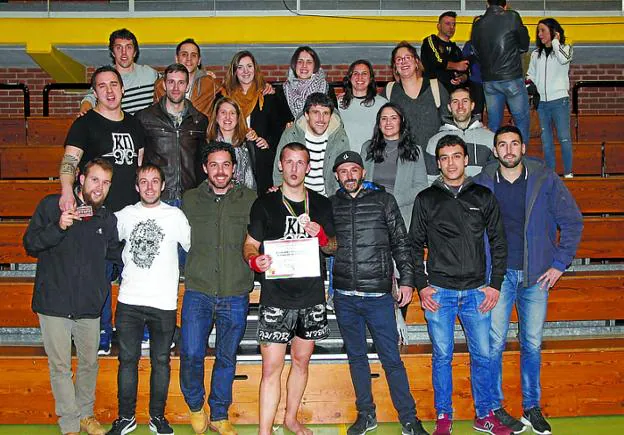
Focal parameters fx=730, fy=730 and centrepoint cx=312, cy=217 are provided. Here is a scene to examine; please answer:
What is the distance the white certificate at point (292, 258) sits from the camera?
14.5ft

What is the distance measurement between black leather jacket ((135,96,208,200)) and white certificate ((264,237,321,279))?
115 cm

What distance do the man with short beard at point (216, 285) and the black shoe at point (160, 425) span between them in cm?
17

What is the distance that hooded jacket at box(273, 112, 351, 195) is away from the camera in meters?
5.28

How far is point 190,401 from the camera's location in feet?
15.8

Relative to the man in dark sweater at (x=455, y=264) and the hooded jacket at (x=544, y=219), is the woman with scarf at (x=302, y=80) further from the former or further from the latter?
the hooded jacket at (x=544, y=219)

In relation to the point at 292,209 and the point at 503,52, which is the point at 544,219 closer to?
the point at 292,209

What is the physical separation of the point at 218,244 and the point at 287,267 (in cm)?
56

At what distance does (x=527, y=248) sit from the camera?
488 centimetres

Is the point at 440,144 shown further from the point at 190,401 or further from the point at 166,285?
the point at 190,401

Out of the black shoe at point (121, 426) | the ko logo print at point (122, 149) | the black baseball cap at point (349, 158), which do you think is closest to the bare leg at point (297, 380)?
the black shoe at point (121, 426)

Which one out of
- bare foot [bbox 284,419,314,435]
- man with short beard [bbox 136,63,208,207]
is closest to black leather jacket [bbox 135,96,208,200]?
man with short beard [bbox 136,63,208,207]

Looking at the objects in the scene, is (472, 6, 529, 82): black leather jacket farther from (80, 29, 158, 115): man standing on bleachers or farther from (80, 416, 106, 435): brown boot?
(80, 416, 106, 435): brown boot

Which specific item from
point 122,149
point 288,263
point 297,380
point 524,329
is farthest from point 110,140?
point 524,329

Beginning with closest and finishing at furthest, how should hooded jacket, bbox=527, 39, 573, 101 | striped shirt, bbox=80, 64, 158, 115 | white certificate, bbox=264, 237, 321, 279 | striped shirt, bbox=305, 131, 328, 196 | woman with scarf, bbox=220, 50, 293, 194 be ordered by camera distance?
white certificate, bbox=264, 237, 321, 279, striped shirt, bbox=305, 131, 328, 196, woman with scarf, bbox=220, 50, 293, 194, striped shirt, bbox=80, 64, 158, 115, hooded jacket, bbox=527, 39, 573, 101
